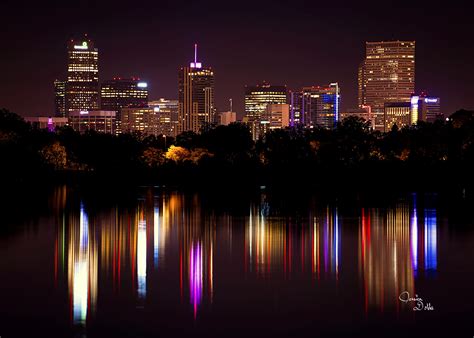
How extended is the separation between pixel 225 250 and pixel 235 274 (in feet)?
15.6

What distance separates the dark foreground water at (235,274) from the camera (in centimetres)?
1966

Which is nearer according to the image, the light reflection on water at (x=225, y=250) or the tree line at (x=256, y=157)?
the light reflection on water at (x=225, y=250)

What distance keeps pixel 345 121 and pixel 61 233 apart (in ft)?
248

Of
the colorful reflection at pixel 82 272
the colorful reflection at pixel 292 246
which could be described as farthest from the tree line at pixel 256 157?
the colorful reflection at pixel 82 272

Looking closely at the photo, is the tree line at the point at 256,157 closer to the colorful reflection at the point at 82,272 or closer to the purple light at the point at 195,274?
the colorful reflection at the point at 82,272

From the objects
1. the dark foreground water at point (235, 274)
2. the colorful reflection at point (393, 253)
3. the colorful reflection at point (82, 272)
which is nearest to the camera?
the dark foreground water at point (235, 274)

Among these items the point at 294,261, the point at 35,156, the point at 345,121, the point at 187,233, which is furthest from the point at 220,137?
the point at 294,261

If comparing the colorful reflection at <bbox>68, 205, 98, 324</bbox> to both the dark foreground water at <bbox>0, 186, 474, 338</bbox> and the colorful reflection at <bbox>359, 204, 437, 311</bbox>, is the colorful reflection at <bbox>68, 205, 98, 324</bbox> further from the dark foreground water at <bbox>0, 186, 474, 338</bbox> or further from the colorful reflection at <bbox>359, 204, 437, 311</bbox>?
the colorful reflection at <bbox>359, 204, 437, 311</bbox>

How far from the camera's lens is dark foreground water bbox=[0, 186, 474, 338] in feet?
64.5

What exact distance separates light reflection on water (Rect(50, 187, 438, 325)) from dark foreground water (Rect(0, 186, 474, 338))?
50mm

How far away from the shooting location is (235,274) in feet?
83.9

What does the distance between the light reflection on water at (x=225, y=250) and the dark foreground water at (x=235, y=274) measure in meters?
0.05

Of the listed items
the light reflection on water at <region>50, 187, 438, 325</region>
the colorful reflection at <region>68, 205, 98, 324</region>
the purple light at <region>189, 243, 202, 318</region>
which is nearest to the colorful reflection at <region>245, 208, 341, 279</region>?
the light reflection on water at <region>50, 187, 438, 325</region>

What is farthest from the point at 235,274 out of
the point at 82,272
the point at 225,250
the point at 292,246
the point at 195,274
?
the point at 292,246
